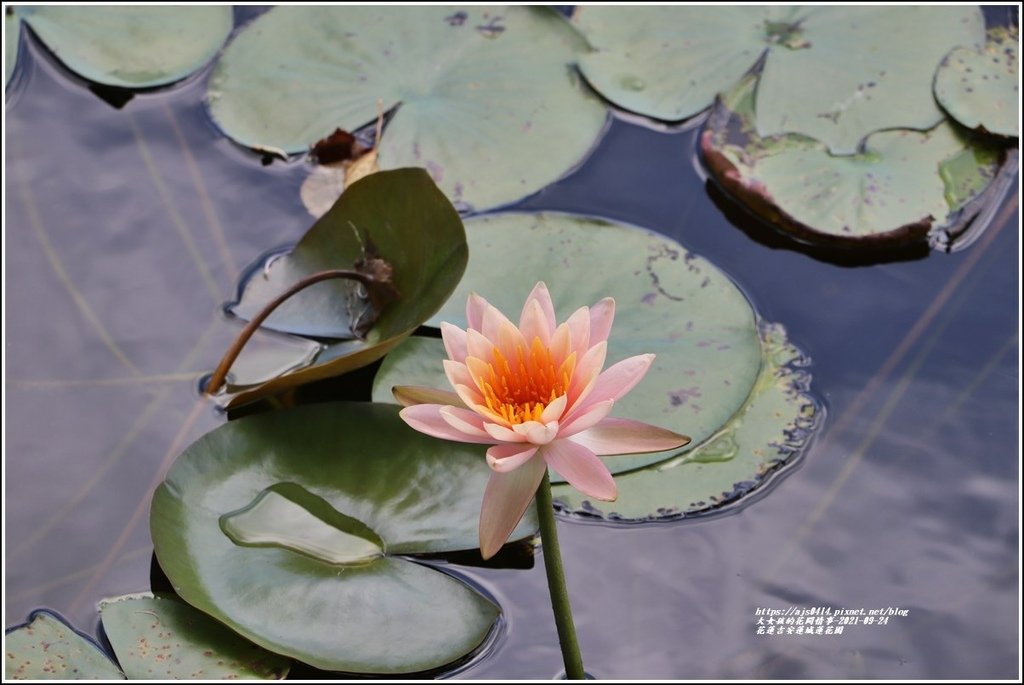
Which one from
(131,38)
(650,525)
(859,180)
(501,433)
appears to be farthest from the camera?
(131,38)

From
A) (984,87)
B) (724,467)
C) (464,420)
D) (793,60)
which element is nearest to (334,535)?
(464,420)

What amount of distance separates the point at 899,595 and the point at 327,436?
1187mm

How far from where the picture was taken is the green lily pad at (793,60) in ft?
8.49

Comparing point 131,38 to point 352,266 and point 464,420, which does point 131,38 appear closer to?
point 352,266

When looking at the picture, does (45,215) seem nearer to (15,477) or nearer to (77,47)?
(77,47)

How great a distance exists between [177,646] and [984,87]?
2450mm

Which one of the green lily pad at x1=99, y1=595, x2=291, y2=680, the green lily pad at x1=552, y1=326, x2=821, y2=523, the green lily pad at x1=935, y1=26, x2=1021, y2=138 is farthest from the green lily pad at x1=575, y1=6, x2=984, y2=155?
the green lily pad at x1=99, y1=595, x2=291, y2=680

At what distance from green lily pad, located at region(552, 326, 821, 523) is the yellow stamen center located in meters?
0.56

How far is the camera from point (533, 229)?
2.34 metres

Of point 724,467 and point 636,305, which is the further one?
point 636,305

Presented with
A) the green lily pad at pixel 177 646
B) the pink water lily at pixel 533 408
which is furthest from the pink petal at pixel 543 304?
the green lily pad at pixel 177 646

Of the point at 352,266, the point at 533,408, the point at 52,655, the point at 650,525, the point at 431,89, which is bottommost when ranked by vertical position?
the point at 52,655

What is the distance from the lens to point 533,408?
4.70 ft

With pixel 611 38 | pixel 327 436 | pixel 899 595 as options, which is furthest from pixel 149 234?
pixel 899 595
